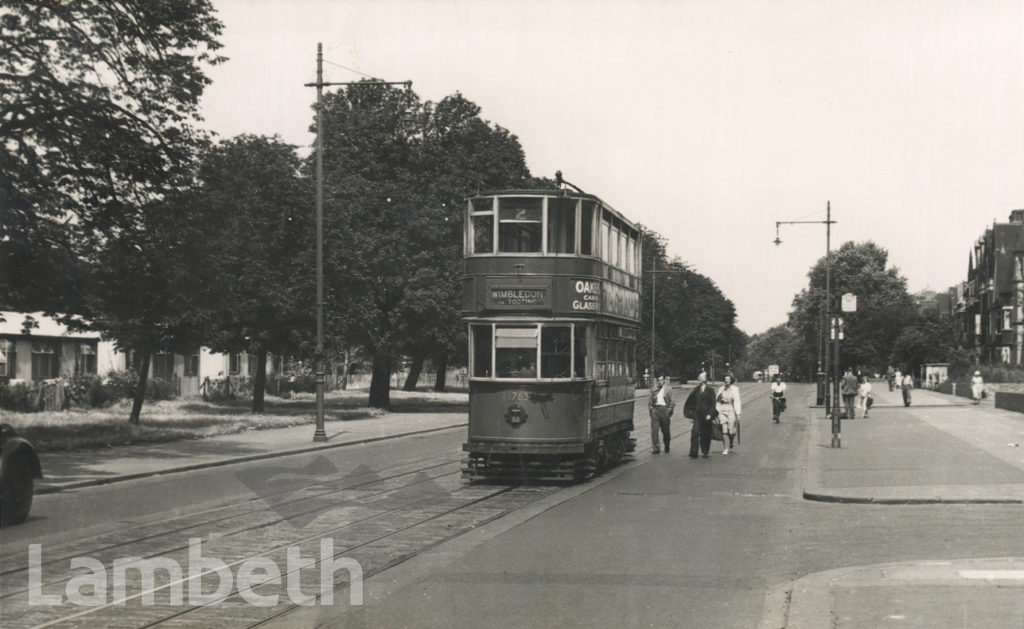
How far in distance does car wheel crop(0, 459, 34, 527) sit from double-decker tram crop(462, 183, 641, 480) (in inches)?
255

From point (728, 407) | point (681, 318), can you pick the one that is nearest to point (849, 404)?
point (728, 407)

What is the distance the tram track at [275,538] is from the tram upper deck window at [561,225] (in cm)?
363

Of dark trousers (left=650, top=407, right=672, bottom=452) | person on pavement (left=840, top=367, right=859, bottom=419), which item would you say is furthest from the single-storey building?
dark trousers (left=650, top=407, right=672, bottom=452)


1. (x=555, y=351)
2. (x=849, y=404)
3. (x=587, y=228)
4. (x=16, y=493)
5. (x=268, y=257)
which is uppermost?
(x=268, y=257)

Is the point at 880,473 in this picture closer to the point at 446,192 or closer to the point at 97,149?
the point at 97,149

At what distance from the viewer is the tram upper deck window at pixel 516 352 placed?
1659 cm

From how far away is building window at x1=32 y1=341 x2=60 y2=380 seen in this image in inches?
1870

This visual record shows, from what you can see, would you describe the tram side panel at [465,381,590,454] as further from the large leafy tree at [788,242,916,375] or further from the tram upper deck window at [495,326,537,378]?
the large leafy tree at [788,242,916,375]

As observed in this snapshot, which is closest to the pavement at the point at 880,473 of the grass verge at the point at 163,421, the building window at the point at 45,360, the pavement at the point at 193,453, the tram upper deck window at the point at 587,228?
the pavement at the point at 193,453

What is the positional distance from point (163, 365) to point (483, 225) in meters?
39.9

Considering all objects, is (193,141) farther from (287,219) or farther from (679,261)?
(679,261)

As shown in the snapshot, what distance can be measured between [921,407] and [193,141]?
3295cm

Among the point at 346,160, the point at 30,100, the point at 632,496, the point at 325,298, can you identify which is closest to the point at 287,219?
the point at 325,298

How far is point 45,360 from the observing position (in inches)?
1900
